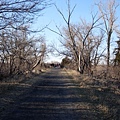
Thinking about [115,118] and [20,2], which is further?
[20,2]

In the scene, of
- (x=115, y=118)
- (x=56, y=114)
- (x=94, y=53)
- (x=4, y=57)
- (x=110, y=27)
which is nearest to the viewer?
(x=115, y=118)

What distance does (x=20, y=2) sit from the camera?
1330 centimetres

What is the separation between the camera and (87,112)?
1025 centimetres

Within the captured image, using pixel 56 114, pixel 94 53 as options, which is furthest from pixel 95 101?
pixel 94 53

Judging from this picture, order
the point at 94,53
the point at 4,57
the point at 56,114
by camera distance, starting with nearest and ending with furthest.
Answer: the point at 56,114 < the point at 4,57 < the point at 94,53

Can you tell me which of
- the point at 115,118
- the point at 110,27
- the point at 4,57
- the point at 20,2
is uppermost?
the point at 110,27

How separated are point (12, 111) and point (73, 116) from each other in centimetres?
235

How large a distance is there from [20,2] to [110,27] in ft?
118

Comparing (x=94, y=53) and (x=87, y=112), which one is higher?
(x=94, y=53)

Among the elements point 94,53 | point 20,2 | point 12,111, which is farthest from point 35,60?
point 12,111

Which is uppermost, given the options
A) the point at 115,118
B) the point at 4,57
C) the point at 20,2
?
the point at 20,2

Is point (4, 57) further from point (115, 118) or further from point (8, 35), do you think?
point (115, 118)

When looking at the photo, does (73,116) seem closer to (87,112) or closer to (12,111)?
(87,112)

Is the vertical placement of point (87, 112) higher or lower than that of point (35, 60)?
lower
